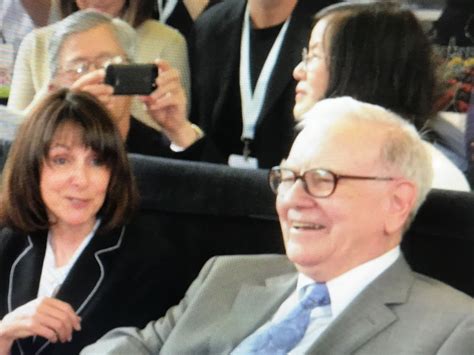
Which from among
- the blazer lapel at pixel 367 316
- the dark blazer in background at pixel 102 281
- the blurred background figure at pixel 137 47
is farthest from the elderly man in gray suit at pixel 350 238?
the blurred background figure at pixel 137 47

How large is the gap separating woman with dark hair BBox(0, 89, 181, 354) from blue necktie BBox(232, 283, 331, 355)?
0.36 m

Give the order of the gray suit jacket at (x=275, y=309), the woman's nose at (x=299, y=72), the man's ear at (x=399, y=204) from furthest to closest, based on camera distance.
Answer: the woman's nose at (x=299, y=72) → the man's ear at (x=399, y=204) → the gray suit jacket at (x=275, y=309)

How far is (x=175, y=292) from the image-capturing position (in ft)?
Answer: 5.93

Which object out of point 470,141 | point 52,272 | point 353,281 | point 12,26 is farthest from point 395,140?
point 12,26

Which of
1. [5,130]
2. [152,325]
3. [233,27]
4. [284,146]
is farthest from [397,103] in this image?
[5,130]

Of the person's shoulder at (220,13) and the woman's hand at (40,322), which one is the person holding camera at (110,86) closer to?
the person's shoulder at (220,13)

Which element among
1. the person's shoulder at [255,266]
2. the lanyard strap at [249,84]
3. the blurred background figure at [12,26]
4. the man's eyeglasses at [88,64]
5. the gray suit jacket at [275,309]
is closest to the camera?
the gray suit jacket at [275,309]

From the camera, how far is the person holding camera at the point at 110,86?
2.07m

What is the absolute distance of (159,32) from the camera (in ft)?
7.15

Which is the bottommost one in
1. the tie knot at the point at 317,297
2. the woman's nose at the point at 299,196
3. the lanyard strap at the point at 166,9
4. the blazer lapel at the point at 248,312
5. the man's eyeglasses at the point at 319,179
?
the blazer lapel at the point at 248,312

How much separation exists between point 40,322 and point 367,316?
0.62 m

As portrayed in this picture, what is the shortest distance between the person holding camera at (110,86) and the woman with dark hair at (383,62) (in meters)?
0.40

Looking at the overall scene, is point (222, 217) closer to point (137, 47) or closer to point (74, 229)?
point (74, 229)

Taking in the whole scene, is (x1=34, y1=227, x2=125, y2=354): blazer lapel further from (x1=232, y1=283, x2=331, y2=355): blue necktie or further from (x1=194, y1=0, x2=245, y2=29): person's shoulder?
(x1=194, y1=0, x2=245, y2=29): person's shoulder
